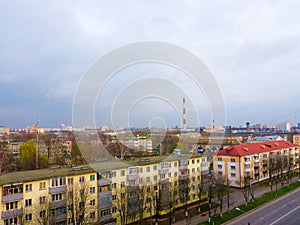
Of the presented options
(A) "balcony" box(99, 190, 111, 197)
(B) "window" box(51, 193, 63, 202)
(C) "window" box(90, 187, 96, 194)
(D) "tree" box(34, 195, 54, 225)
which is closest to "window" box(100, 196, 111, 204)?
(A) "balcony" box(99, 190, 111, 197)

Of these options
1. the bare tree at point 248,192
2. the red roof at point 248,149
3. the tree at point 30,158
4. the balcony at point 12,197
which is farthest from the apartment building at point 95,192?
the tree at point 30,158

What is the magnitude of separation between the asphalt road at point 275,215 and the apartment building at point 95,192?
280 centimetres

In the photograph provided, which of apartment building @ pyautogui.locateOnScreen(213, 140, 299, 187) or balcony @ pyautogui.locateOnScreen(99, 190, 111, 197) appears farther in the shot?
apartment building @ pyautogui.locateOnScreen(213, 140, 299, 187)

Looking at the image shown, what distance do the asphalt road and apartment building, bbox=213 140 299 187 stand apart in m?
3.31

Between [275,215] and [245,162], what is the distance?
249 inches

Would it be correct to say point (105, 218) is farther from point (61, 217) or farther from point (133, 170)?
point (133, 170)

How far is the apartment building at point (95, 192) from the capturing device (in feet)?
24.7

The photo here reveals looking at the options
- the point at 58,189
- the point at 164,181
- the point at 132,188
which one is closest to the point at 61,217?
the point at 58,189

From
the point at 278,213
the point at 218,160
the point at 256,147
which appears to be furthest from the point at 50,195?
the point at 256,147

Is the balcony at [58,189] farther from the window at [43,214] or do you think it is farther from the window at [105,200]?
the window at [105,200]

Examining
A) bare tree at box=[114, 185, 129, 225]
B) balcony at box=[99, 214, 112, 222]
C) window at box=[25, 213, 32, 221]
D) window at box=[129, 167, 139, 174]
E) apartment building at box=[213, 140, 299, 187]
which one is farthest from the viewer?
apartment building at box=[213, 140, 299, 187]

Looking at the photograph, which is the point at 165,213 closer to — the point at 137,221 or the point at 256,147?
the point at 137,221

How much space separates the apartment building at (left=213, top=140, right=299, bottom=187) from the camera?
55.9ft

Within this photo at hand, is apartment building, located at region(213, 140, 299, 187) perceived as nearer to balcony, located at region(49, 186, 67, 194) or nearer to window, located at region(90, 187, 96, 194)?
window, located at region(90, 187, 96, 194)
